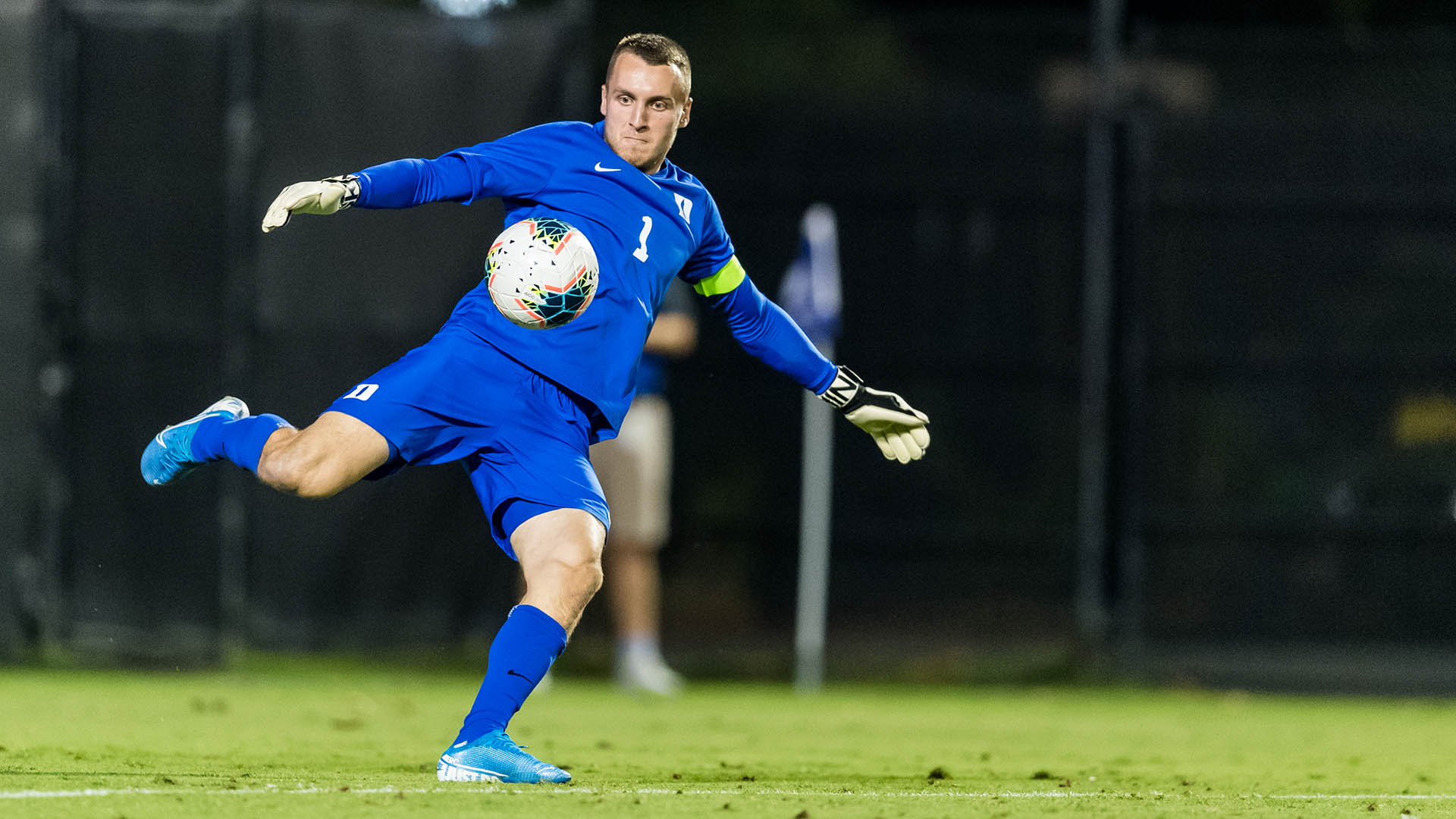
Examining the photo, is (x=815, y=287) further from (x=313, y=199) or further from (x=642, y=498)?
(x=313, y=199)

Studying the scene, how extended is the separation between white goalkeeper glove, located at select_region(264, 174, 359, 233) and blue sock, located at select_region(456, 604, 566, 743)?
1055 millimetres

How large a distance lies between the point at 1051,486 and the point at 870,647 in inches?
43.6

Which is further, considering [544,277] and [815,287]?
[815,287]

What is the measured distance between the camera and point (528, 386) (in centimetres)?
453

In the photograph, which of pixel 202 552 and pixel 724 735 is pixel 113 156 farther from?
pixel 724 735

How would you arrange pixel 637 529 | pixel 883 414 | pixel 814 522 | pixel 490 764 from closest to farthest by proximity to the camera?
pixel 490 764 < pixel 883 414 < pixel 637 529 < pixel 814 522

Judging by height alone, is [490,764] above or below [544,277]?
below

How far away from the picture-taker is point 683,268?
4902 mm

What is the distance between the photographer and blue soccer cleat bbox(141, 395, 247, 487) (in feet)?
15.9

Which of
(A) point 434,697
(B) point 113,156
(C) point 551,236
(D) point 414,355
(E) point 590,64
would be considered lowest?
(A) point 434,697

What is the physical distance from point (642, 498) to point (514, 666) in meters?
3.51

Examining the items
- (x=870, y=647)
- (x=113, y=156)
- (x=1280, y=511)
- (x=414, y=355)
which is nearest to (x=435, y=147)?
(x=113, y=156)

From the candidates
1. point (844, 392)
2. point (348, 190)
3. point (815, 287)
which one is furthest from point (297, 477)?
point (815, 287)

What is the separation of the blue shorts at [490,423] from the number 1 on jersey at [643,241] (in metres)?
0.40
